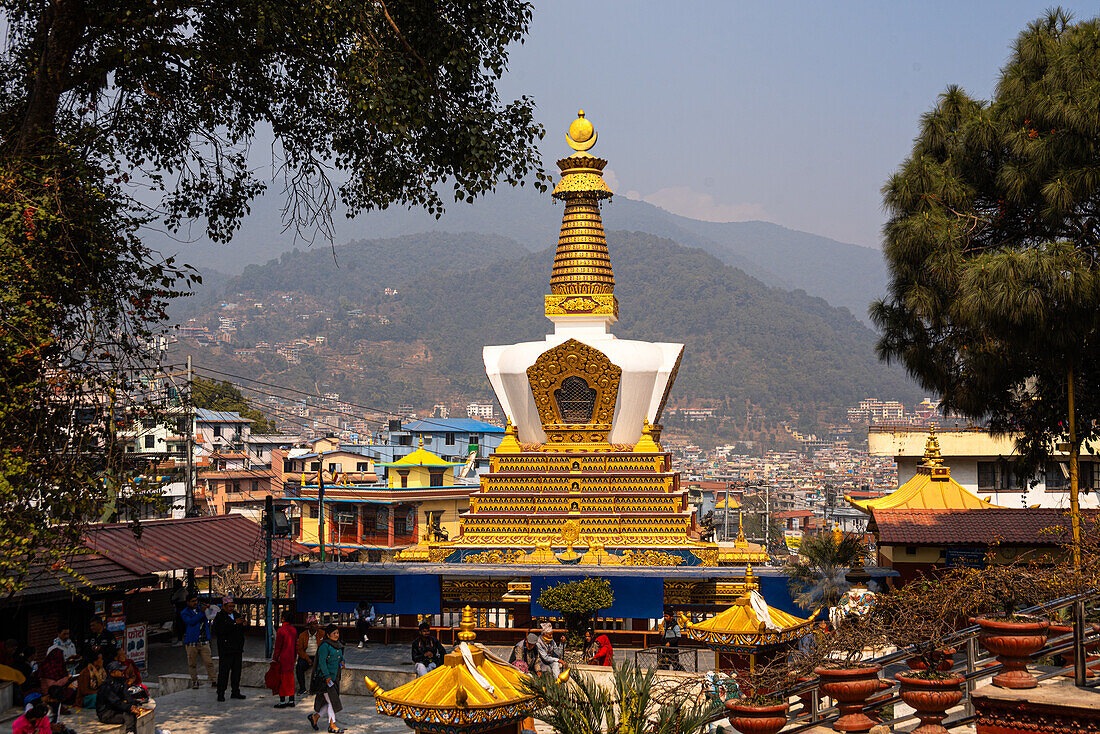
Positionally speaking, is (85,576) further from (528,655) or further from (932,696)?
(932,696)

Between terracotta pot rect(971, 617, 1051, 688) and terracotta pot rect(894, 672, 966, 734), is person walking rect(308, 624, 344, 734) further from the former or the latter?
terracotta pot rect(971, 617, 1051, 688)

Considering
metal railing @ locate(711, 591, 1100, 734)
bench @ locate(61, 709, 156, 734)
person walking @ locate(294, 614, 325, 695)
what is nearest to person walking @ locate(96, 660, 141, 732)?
bench @ locate(61, 709, 156, 734)

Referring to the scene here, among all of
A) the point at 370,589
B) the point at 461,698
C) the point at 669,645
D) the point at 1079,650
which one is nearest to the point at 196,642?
the point at 370,589

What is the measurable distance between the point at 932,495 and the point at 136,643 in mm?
16633

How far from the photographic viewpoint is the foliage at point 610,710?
31.1ft

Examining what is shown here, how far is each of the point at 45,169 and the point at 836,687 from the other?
31.7ft

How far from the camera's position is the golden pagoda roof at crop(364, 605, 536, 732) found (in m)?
9.64

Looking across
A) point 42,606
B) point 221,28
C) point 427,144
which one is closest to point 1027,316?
point 427,144

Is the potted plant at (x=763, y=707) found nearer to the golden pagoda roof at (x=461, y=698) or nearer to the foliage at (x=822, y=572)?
the golden pagoda roof at (x=461, y=698)

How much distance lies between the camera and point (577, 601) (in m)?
20.6

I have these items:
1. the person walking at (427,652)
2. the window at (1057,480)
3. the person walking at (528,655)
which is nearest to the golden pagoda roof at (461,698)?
the person walking at (427,652)

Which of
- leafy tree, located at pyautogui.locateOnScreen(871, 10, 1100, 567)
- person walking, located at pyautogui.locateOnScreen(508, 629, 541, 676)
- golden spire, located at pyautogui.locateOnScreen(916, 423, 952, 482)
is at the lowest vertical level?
person walking, located at pyautogui.locateOnScreen(508, 629, 541, 676)

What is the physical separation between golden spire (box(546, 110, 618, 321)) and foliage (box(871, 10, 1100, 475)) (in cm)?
1136

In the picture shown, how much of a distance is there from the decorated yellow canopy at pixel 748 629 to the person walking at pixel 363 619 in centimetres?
798
